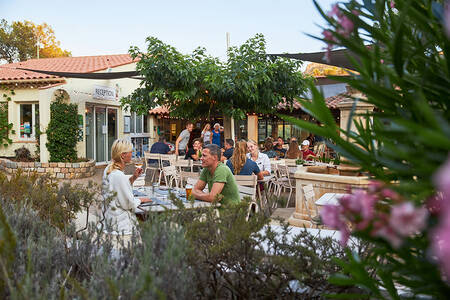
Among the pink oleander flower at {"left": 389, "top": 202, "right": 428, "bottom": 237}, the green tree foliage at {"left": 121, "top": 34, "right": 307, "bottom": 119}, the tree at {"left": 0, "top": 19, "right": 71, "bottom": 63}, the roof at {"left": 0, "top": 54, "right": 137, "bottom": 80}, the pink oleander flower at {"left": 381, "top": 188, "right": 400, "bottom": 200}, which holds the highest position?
the tree at {"left": 0, "top": 19, "right": 71, "bottom": 63}

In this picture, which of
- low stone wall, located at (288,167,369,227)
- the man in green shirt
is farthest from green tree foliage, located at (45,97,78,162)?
Answer: the man in green shirt

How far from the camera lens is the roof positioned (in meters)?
13.8

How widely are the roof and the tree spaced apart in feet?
47.8

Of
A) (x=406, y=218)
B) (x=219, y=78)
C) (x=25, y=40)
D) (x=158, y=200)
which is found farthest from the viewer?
(x=25, y=40)

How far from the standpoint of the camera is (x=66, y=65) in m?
17.1

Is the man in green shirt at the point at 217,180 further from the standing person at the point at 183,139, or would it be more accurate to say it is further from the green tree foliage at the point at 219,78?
the standing person at the point at 183,139

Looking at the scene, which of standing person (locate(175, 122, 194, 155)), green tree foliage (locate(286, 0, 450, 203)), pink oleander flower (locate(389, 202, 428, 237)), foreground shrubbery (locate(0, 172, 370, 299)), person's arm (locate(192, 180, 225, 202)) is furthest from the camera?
standing person (locate(175, 122, 194, 155))

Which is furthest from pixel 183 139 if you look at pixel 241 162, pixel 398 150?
pixel 398 150

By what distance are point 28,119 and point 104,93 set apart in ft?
9.77

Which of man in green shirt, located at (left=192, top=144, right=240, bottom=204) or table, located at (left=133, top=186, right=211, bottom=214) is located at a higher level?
man in green shirt, located at (left=192, top=144, right=240, bottom=204)

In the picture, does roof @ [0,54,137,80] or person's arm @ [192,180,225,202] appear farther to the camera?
roof @ [0,54,137,80]

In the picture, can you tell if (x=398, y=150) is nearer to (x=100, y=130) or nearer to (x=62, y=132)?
(x=62, y=132)

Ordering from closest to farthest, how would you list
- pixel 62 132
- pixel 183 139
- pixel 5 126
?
pixel 183 139, pixel 62 132, pixel 5 126

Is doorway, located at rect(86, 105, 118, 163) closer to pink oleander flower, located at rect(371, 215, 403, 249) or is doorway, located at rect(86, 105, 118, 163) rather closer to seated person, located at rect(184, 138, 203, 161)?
seated person, located at rect(184, 138, 203, 161)
